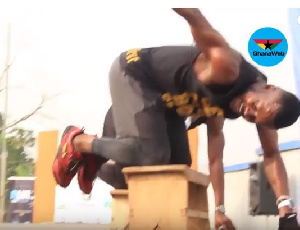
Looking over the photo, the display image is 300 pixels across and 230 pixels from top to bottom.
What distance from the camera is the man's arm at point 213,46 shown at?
3.90 feet

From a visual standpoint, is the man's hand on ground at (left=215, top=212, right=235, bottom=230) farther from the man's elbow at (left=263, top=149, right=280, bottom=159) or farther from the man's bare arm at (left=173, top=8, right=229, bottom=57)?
the man's bare arm at (left=173, top=8, right=229, bottom=57)

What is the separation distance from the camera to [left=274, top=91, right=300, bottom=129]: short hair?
121 cm

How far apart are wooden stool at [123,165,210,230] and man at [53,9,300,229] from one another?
0.04m

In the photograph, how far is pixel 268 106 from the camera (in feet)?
3.95

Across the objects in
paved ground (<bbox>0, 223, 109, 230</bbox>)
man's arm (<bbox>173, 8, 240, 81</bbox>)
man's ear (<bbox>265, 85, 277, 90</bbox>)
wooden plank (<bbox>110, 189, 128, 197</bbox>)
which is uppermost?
man's arm (<bbox>173, 8, 240, 81</bbox>)

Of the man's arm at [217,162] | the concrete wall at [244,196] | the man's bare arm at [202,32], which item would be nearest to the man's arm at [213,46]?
the man's bare arm at [202,32]

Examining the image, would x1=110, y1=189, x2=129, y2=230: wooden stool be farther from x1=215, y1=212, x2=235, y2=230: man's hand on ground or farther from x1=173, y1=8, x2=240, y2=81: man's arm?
x1=173, y1=8, x2=240, y2=81: man's arm

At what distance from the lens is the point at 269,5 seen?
48.8 inches

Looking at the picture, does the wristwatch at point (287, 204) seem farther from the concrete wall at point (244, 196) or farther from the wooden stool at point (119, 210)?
the wooden stool at point (119, 210)

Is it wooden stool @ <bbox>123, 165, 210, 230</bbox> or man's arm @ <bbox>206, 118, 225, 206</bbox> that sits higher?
man's arm @ <bbox>206, 118, 225, 206</bbox>

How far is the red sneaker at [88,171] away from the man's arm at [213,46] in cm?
33

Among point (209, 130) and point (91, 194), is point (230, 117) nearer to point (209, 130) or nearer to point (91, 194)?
point (209, 130)

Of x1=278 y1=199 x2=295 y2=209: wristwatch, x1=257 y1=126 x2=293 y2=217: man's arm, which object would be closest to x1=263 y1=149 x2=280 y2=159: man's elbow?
x1=257 y1=126 x2=293 y2=217: man's arm

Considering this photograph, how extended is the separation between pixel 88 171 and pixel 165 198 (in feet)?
0.65
